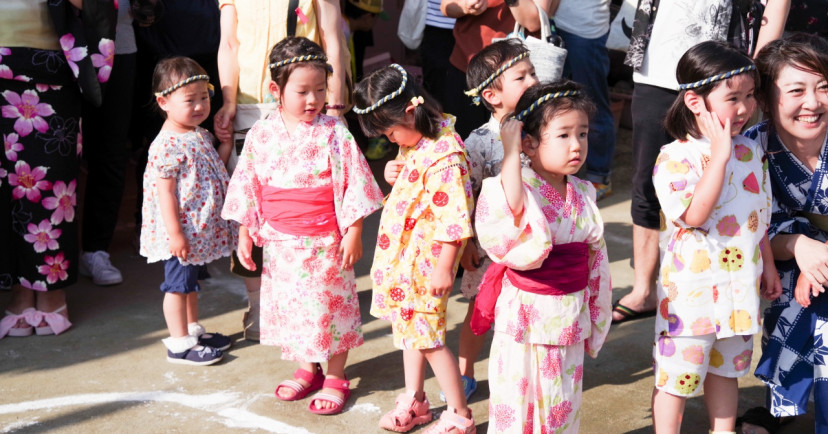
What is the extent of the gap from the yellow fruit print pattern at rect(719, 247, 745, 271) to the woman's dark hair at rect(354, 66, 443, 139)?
1.03 metres

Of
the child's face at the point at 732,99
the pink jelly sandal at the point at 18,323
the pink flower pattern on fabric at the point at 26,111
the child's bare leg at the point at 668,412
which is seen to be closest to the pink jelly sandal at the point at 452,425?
the child's bare leg at the point at 668,412

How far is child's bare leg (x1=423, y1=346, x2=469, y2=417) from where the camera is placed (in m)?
3.25

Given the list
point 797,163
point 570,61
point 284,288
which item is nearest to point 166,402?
point 284,288

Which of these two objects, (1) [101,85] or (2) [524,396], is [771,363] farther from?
(1) [101,85]

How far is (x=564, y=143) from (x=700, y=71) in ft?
1.69

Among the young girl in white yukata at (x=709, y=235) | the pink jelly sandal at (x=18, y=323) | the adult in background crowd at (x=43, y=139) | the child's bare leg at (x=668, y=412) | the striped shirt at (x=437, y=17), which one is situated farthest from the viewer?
the striped shirt at (x=437, y=17)

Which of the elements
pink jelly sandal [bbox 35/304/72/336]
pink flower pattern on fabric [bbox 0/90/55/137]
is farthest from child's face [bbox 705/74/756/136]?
pink jelly sandal [bbox 35/304/72/336]

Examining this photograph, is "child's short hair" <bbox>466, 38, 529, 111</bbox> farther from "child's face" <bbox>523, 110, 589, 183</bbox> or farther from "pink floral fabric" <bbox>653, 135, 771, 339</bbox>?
"pink floral fabric" <bbox>653, 135, 771, 339</bbox>

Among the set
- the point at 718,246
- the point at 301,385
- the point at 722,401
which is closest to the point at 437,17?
the point at 301,385

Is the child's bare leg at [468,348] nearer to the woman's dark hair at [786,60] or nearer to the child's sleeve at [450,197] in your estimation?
the child's sleeve at [450,197]

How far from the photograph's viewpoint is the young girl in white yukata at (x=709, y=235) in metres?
2.89

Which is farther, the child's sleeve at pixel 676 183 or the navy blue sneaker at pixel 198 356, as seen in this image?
the navy blue sneaker at pixel 198 356

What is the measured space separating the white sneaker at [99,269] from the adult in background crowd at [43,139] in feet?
1.48

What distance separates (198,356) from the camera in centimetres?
390
